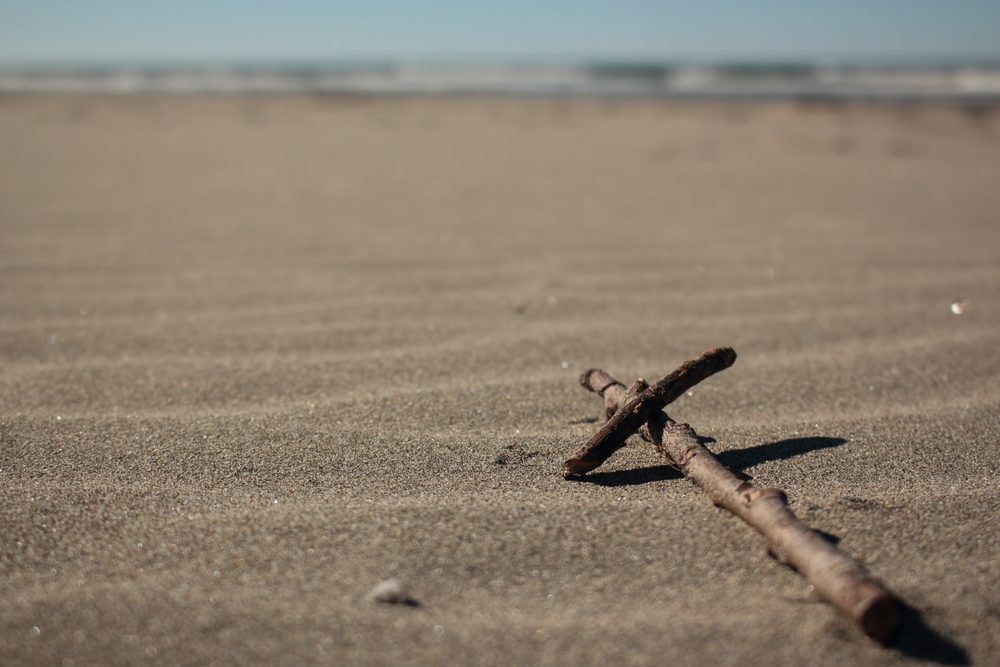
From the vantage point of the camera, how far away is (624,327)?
7.90 ft

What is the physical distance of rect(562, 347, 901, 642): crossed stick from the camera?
1.10 m

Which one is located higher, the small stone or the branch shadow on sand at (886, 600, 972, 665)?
the small stone

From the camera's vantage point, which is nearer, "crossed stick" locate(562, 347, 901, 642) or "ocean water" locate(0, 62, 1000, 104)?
"crossed stick" locate(562, 347, 901, 642)

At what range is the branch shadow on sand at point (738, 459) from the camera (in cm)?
154

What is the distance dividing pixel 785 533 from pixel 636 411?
351 millimetres

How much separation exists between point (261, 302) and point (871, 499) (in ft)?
5.80

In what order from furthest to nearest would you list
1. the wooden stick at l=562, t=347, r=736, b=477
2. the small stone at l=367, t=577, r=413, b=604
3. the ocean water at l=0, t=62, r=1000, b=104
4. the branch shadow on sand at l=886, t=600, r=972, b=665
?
the ocean water at l=0, t=62, r=1000, b=104, the wooden stick at l=562, t=347, r=736, b=477, the small stone at l=367, t=577, r=413, b=604, the branch shadow on sand at l=886, t=600, r=972, b=665

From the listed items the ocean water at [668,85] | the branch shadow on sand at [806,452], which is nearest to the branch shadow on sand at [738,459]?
the branch shadow on sand at [806,452]

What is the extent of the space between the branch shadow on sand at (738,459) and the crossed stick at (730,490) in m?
0.02

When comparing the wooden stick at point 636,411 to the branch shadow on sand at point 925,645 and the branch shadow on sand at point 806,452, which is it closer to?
the branch shadow on sand at point 806,452

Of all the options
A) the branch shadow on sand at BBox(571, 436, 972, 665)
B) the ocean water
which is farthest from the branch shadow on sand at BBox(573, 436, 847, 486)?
the ocean water

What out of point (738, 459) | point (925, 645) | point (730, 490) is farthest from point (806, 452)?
point (925, 645)

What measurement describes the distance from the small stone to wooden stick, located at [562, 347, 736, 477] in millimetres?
419

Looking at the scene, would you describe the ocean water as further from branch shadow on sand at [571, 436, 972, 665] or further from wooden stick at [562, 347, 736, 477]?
wooden stick at [562, 347, 736, 477]
